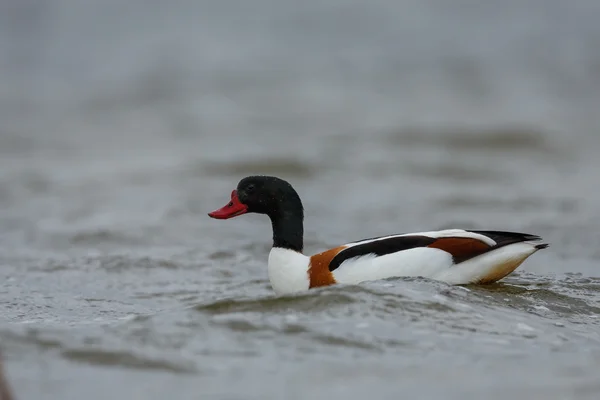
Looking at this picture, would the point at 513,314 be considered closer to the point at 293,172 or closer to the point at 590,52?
the point at 293,172

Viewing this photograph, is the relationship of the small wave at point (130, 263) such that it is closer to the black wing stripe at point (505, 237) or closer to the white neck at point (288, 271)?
the white neck at point (288, 271)

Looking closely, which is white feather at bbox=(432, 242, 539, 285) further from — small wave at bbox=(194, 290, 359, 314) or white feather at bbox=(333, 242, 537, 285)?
small wave at bbox=(194, 290, 359, 314)

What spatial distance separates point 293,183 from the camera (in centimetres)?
1623

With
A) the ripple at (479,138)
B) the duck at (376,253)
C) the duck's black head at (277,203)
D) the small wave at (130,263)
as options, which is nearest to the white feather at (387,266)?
the duck at (376,253)

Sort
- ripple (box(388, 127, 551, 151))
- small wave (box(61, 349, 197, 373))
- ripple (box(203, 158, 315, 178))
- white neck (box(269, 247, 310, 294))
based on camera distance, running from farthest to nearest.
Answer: ripple (box(388, 127, 551, 151))
ripple (box(203, 158, 315, 178))
white neck (box(269, 247, 310, 294))
small wave (box(61, 349, 197, 373))

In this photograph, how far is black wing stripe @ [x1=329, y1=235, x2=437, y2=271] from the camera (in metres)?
7.88

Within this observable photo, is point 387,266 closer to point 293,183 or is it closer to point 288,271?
point 288,271

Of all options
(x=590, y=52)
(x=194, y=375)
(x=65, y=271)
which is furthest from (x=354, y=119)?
(x=194, y=375)

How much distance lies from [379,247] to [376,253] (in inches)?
2.1

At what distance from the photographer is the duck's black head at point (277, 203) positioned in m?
8.40

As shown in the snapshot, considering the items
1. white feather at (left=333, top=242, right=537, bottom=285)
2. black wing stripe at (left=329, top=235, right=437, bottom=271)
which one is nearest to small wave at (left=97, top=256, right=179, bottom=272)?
black wing stripe at (left=329, top=235, right=437, bottom=271)

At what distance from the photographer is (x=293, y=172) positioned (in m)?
17.1

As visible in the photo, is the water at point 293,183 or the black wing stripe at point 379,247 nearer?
the water at point 293,183

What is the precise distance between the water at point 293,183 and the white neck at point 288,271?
67 centimetres
